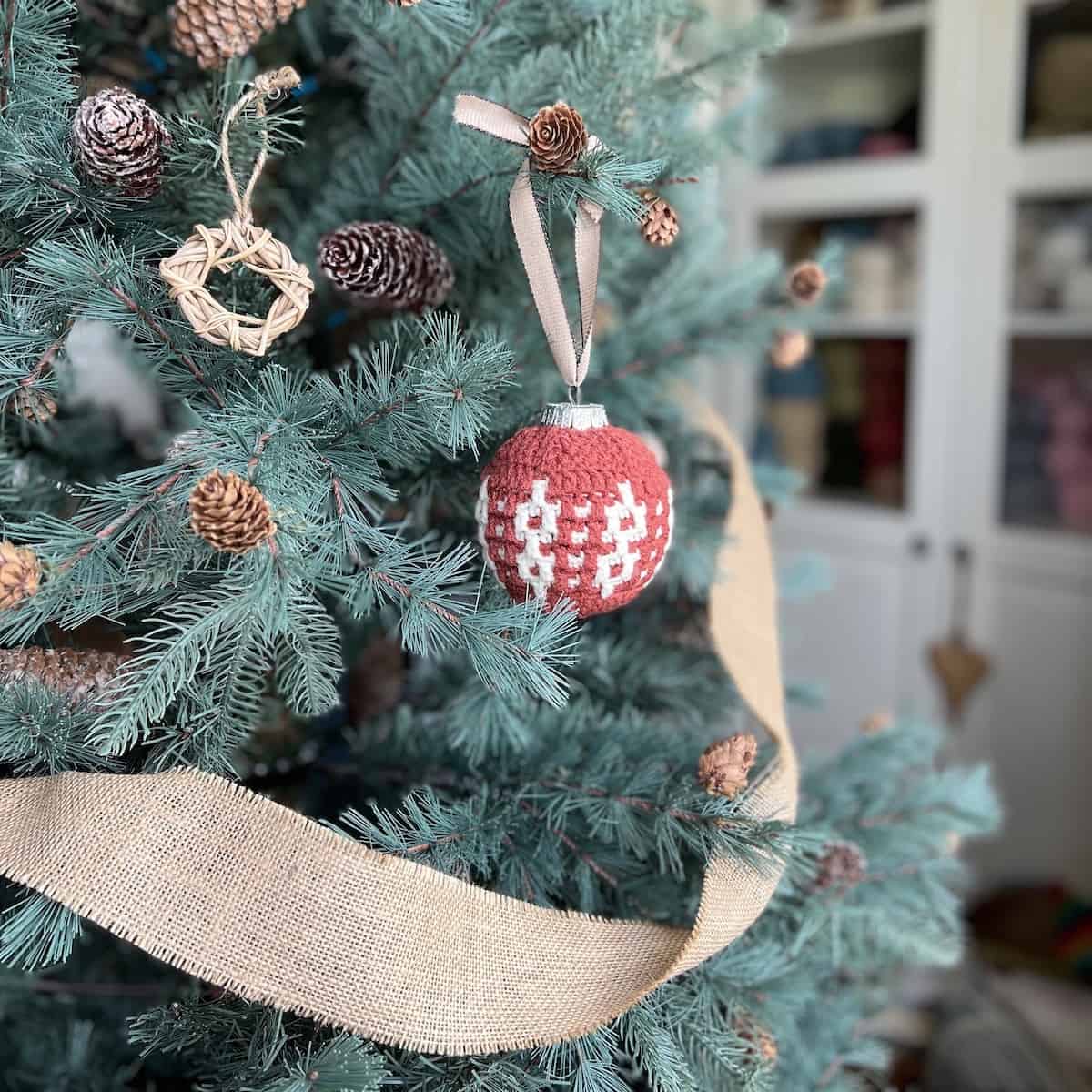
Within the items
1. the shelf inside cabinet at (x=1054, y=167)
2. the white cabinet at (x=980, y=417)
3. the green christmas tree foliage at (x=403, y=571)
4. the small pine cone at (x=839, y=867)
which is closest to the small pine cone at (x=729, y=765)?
the green christmas tree foliage at (x=403, y=571)

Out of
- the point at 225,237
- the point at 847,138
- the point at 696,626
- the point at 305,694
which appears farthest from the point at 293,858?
the point at 847,138

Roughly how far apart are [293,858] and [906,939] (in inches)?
12.7

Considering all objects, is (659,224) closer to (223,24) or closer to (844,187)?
(223,24)

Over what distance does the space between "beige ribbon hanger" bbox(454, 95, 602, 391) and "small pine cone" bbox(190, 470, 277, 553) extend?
0.42 ft

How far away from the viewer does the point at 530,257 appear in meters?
0.34

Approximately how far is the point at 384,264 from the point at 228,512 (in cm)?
14

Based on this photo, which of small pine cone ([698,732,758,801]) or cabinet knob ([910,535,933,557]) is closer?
small pine cone ([698,732,758,801])

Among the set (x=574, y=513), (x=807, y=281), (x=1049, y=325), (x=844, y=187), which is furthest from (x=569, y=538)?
(x=844, y=187)

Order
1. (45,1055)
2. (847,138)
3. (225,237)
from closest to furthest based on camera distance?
(225,237) < (45,1055) < (847,138)

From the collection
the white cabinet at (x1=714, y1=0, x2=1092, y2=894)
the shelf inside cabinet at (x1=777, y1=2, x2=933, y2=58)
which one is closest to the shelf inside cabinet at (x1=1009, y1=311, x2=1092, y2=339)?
the white cabinet at (x1=714, y1=0, x2=1092, y2=894)

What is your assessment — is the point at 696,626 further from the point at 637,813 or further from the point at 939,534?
the point at 939,534

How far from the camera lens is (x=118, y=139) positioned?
1.03 feet

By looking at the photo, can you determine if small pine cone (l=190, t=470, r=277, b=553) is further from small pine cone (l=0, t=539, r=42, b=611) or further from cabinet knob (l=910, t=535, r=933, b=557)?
cabinet knob (l=910, t=535, r=933, b=557)

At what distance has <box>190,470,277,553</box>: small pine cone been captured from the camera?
262mm
